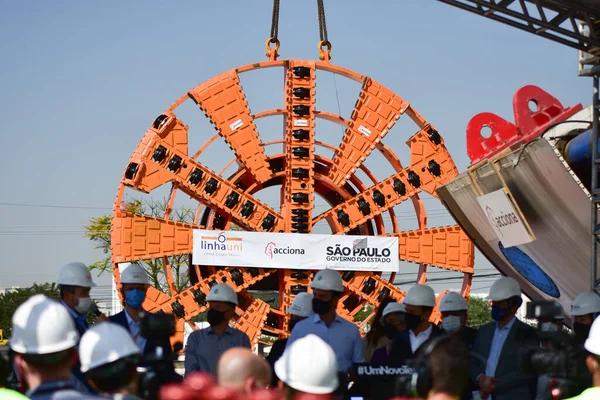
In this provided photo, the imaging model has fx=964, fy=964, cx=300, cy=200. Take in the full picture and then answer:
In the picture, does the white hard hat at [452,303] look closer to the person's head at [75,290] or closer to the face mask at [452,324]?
the face mask at [452,324]

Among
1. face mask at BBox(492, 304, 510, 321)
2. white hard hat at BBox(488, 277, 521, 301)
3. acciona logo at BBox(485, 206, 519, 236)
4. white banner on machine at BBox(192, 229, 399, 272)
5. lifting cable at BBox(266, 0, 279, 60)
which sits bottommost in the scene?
face mask at BBox(492, 304, 510, 321)

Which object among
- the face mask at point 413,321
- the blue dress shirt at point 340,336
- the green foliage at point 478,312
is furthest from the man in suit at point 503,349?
the green foliage at point 478,312

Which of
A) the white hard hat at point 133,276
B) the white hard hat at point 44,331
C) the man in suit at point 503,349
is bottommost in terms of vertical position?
the man in suit at point 503,349

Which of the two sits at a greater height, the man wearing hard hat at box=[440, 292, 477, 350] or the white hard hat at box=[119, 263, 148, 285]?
the white hard hat at box=[119, 263, 148, 285]

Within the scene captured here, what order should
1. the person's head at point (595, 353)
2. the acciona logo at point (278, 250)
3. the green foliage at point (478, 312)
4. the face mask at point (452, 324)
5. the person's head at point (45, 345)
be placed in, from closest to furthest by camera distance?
the person's head at point (45, 345) < the person's head at point (595, 353) < the face mask at point (452, 324) < the acciona logo at point (278, 250) < the green foliage at point (478, 312)

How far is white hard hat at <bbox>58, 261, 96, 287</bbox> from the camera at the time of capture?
818 centimetres

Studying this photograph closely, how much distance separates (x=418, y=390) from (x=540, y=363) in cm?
204

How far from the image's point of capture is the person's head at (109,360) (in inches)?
163

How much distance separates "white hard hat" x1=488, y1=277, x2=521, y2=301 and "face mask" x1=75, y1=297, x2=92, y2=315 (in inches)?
136

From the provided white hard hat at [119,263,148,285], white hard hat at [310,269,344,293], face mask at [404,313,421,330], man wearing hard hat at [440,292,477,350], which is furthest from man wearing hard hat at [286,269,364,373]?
white hard hat at [119,263,148,285]

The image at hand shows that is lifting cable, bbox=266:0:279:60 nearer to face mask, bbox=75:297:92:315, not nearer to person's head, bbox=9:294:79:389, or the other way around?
face mask, bbox=75:297:92:315

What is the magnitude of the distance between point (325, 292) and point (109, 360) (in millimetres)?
4480

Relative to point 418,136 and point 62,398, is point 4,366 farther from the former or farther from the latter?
point 418,136

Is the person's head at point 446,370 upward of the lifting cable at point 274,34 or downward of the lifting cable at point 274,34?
downward
